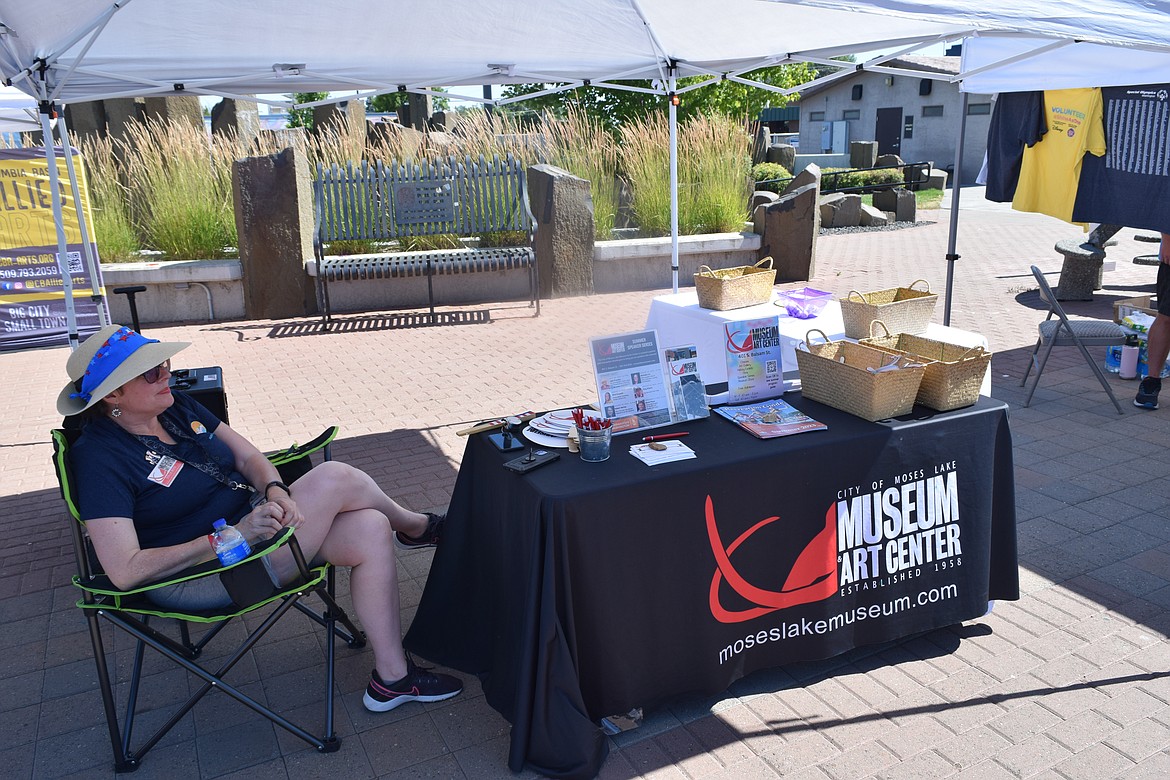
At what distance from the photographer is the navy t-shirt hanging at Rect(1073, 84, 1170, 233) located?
5.30 meters

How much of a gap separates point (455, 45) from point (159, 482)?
13.1 feet

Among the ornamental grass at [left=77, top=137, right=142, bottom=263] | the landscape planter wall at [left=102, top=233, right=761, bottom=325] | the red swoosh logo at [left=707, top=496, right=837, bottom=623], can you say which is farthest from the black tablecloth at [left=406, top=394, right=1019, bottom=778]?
the ornamental grass at [left=77, top=137, right=142, bottom=263]

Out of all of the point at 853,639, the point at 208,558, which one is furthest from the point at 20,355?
the point at 853,639

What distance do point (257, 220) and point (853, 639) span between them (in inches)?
310

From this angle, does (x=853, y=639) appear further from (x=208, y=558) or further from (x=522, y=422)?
(x=208, y=558)

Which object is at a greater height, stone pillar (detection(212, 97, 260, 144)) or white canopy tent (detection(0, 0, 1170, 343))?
stone pillar (detection(212, 97, 260, 144))

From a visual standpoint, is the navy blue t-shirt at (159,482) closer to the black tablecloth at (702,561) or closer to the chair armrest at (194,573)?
the chair armrest at (194,573)

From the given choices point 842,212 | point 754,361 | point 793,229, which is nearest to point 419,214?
point 793,229

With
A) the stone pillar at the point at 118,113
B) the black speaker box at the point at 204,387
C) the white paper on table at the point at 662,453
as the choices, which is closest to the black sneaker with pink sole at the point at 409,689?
the white paper on table at the point at 662,453

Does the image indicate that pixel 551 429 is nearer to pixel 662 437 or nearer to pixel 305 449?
pixel 662 437

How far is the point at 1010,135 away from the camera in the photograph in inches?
246

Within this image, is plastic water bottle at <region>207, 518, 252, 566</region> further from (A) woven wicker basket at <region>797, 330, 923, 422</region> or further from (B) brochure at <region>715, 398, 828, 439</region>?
(A) woven wicker basket at <region>797, 330, 923, 422</region>

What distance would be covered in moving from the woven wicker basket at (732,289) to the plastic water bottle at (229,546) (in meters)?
3.18

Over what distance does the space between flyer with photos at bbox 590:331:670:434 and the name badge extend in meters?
1.45
